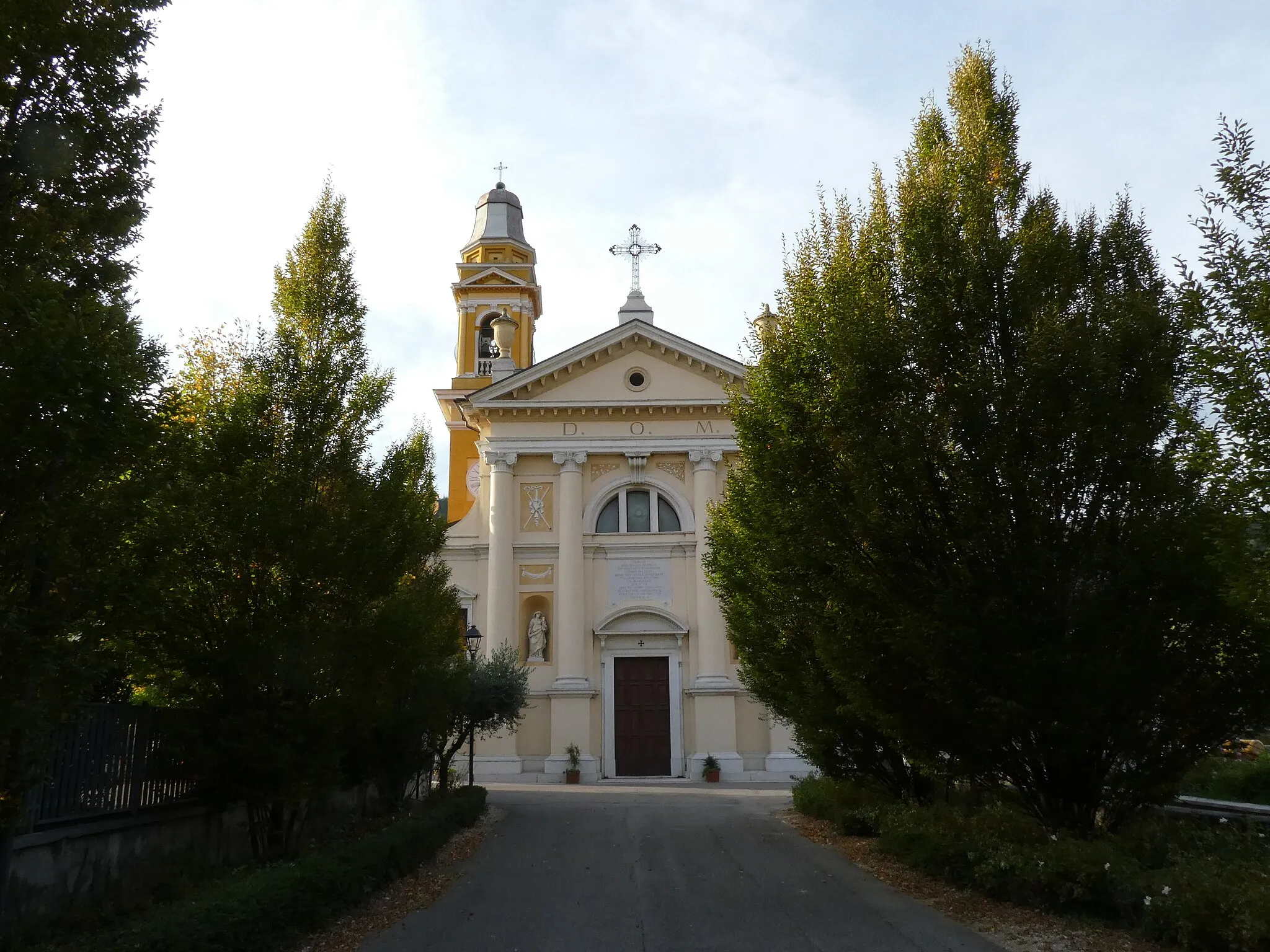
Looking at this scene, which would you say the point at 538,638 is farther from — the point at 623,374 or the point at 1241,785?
the point at 1241,785

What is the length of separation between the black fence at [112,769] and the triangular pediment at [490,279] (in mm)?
28317

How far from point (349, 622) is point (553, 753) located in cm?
1824

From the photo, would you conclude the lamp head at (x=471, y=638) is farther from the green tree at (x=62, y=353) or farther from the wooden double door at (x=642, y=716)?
Answer: the green tree at (x=62, y=353)

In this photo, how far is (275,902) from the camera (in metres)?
8.20

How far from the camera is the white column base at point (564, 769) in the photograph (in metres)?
28.2

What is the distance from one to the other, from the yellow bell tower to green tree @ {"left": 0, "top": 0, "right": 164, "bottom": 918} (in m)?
26.4

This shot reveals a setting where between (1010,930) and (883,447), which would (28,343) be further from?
(1010,930)

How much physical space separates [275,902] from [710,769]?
2108 centimetres

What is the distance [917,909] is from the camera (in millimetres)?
9969

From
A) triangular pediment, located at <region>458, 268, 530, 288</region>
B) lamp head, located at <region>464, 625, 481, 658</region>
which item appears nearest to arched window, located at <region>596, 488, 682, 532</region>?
lamp head, located at <region>464, 625, 481, 658</region>

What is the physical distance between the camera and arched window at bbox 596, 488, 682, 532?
3070 cm

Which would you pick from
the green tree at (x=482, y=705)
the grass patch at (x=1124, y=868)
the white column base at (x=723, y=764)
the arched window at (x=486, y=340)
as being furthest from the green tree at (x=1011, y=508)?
the arched window at (x=486, y=340)

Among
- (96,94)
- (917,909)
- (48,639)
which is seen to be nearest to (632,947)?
(917,909)

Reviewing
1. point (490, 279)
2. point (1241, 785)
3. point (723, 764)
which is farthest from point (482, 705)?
point (490, 279)
